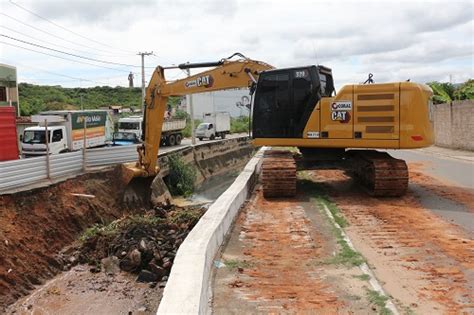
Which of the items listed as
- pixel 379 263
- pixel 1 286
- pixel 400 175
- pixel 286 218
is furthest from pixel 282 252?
pixel 1 286

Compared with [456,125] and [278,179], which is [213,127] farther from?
[278,179]

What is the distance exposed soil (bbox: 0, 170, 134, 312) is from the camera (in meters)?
12.0

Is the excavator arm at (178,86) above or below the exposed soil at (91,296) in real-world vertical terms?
above

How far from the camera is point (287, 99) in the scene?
39.2ft

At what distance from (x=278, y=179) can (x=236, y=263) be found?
493 cm

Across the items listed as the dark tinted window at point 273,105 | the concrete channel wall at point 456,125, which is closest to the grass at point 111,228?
the dark tinted window at point 273,105

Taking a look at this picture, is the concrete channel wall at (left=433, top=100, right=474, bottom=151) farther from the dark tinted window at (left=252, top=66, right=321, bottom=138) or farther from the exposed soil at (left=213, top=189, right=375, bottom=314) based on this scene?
the exposed soil at (left=213, top=189, right=375, bottom=314)

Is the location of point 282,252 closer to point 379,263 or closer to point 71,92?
point 379,263

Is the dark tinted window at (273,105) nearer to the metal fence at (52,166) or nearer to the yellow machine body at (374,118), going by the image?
the yellow machine body at (374,118)

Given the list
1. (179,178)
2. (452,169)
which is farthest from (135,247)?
(179,178)

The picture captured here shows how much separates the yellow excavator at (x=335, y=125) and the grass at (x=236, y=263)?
186 inches

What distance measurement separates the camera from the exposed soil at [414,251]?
5.14 metres

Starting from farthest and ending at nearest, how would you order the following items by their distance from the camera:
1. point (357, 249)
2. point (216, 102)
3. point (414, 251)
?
point (216, 102) < point (357, 249) < point (414, 251)

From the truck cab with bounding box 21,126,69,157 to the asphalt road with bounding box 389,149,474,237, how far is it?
18.6 metres
